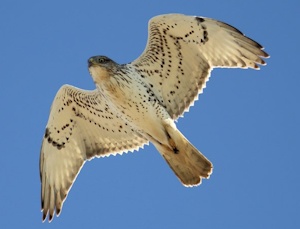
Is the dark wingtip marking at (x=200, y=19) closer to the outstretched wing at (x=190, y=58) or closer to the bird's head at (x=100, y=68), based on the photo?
the outstretched wing at (x=190, y=58)

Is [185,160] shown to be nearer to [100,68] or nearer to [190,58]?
[190,58]

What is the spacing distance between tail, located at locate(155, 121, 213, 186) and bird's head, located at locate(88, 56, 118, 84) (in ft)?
4.05

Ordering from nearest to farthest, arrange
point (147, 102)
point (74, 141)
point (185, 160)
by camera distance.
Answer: point (185, 160)
point (147, 102)
point (74, 141)

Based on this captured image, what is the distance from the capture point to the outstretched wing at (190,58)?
A: 1086 cm

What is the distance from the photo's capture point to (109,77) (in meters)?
10.4

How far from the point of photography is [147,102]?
10688 mm

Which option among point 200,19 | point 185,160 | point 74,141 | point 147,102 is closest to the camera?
point 185,160

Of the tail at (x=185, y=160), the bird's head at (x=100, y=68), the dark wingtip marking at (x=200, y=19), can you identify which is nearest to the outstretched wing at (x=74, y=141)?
the bird's head at (x=100, y=68)

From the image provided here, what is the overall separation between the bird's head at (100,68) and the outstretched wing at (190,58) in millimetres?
558

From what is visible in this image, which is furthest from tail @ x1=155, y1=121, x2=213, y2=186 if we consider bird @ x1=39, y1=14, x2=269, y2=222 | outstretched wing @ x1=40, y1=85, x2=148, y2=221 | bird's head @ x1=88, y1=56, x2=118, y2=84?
bird's head @ x1=88, y1=56, x2=118, y2=84

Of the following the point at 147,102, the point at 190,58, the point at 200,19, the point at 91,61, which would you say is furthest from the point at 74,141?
the point at 200,19

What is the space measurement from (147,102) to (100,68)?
91cm

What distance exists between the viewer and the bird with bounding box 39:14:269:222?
1045 cm

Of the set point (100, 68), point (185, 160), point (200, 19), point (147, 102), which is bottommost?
point (185, 160)
